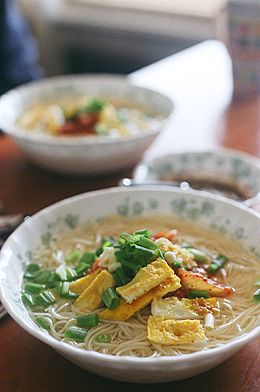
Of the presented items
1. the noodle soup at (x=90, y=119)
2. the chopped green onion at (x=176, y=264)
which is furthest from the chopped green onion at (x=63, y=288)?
the noodle soup at (x=90, y=119)

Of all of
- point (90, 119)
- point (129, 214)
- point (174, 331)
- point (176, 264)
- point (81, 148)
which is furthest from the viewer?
point (90, 119)

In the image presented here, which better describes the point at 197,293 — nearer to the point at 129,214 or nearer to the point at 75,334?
the point at 75,334

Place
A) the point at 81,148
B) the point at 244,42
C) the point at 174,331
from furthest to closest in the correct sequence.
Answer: the point at 244,42, the point at 81,148, the point at 174,331

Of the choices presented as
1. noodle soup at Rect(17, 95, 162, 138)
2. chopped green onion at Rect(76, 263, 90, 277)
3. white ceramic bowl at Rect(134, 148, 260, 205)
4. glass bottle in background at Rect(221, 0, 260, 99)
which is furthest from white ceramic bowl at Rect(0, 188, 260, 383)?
glass bottle in background at Rect(221, 0, 260, 99)

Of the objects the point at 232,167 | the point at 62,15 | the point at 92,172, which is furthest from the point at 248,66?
the point at 62,15

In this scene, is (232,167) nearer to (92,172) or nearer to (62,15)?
(92,172)

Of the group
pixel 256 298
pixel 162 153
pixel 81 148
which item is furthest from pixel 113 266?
pixel 162 153

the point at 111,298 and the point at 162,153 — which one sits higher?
the point at 111,298
